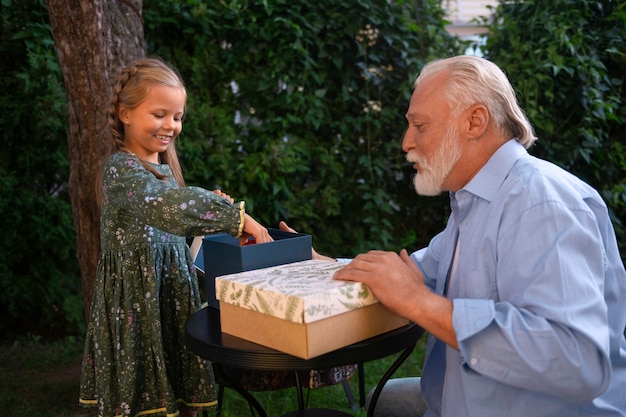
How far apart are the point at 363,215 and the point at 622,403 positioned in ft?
9.91

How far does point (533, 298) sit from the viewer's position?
1249mm

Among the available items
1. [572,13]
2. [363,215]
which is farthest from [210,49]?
[572,13]

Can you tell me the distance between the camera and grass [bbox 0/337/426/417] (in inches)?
128

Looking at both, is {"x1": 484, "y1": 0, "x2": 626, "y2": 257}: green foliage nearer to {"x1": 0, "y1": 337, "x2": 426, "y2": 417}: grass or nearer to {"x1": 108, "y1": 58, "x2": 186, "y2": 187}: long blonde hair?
{"x1": 0, "y1": 337, "x2": 426, "y2": 417}: grass

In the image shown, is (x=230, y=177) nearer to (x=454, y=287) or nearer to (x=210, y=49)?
(x=210, y=49)

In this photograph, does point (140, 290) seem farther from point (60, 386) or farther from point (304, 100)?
point (304, 100)

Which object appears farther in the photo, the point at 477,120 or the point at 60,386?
the point at 60,386

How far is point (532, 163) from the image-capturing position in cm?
149

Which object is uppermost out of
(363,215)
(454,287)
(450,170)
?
(450,170)

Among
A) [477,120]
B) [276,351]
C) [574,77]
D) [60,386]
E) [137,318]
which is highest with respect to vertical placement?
[477,120]

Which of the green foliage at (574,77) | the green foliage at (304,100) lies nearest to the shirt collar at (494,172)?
the green foliage at (304,100)

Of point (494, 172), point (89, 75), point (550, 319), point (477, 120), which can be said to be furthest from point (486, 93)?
point (89, 75)

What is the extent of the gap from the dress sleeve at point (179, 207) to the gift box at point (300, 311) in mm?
354

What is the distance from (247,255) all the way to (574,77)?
345 centimetres
